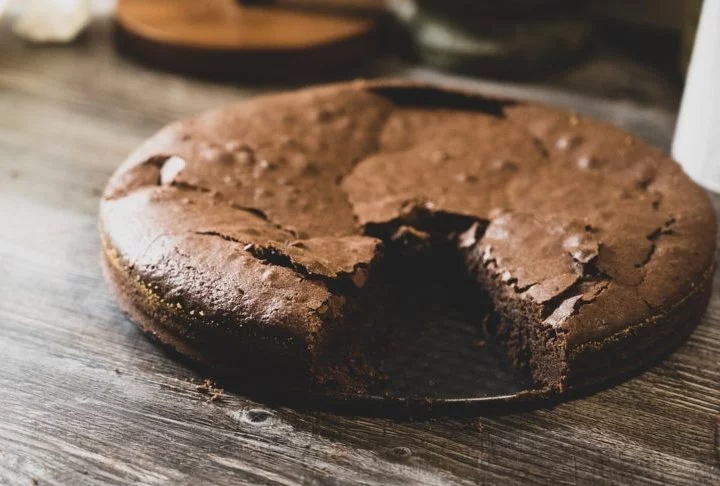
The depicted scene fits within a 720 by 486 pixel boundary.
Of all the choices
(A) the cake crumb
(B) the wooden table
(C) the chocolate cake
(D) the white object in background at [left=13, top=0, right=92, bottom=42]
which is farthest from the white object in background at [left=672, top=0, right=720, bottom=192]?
(D) the white object in background at [left=13, top=0, right=92, bottom=42]

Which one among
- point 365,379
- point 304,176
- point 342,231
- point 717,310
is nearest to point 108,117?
point 304,176

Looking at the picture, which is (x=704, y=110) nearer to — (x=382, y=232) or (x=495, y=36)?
(x=495, y=36)

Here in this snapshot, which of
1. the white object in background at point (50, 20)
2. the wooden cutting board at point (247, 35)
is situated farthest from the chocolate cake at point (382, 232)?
the white object in background at point (50, 20)

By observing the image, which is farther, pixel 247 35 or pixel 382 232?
pixel 247 35

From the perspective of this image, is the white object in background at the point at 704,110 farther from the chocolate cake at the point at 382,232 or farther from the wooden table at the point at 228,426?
the wooden table at the point at 228,426

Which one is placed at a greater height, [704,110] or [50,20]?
[704,110]

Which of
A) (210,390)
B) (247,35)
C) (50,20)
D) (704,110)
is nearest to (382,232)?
(210,390)
